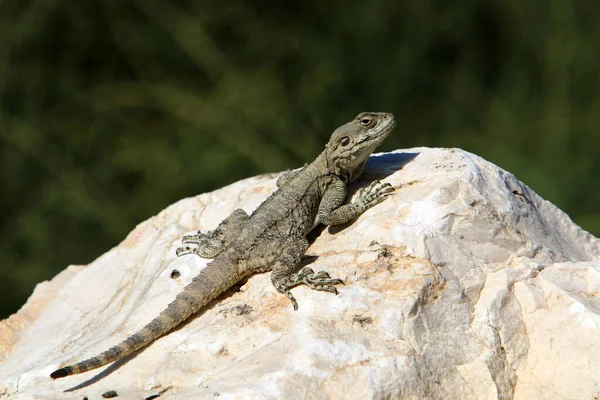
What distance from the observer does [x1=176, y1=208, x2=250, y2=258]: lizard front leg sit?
485cm

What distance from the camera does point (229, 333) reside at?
12.9 feet

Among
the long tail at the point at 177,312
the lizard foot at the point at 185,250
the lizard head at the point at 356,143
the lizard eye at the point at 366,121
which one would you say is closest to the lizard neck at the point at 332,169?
the lizard head at the point at 356,143

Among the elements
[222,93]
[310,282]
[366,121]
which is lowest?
[310,282]

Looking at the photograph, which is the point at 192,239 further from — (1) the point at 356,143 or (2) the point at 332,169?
(1) the point at 356,143

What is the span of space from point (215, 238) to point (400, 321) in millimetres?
1646

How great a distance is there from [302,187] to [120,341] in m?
1.63

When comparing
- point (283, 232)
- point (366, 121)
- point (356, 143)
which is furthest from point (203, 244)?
point (366, 121)

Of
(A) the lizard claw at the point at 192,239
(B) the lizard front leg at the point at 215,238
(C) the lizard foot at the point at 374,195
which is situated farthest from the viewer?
(A) the lizard claw at the point at 192,239

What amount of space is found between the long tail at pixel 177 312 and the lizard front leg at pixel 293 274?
0.30 m

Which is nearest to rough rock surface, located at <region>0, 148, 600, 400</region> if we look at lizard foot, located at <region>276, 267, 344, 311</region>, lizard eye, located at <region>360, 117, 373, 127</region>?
lizard foot, located at <region>276, 267, 344, 311</region>

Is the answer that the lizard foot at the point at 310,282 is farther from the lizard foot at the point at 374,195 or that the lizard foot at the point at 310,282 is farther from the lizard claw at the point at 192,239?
the lizard claw at the point at 192,239

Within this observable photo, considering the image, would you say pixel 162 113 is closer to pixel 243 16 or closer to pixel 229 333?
pixel 243 16

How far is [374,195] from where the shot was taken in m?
4.71

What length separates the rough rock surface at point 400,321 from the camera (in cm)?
354
